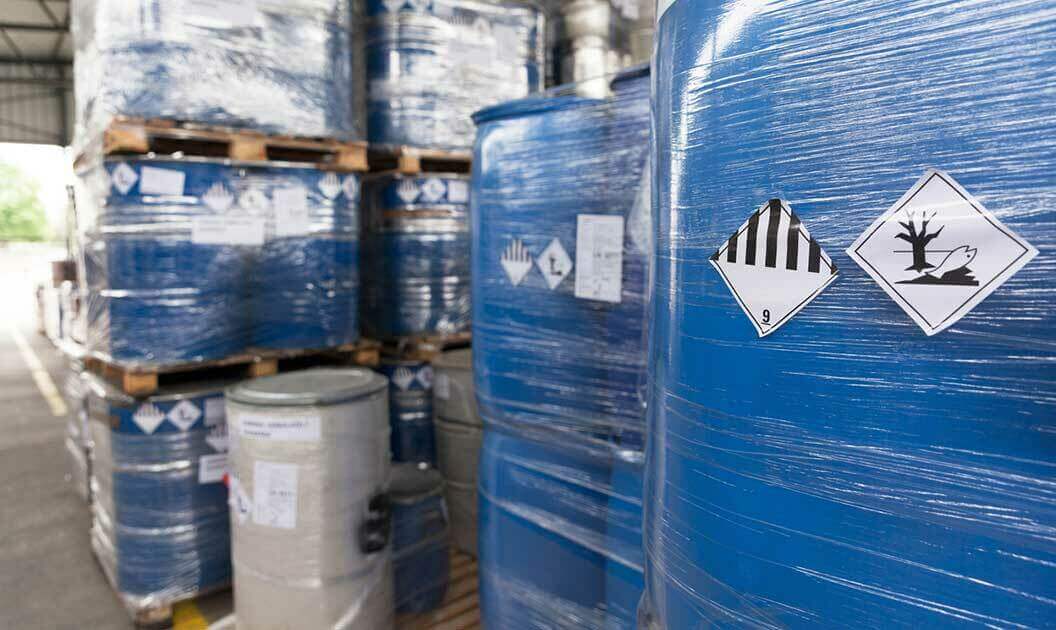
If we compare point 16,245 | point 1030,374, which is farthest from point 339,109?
point 16,245

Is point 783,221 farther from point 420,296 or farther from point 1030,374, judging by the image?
point 420,296

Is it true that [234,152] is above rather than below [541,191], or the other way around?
above

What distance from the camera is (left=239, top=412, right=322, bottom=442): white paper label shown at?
214 cm

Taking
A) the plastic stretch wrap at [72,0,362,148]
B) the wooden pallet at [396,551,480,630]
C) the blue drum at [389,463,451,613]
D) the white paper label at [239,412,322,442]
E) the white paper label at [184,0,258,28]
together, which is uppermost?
the white paper label at [184,0,258,28]

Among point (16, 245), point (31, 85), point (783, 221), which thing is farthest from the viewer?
point (16, 245)

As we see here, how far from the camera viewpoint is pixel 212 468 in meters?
2.72

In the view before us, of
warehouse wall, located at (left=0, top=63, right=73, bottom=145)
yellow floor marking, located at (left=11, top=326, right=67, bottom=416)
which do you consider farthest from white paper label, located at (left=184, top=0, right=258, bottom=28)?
warehouse wall, located at (left=0, top=63, right=73, bottom=145)

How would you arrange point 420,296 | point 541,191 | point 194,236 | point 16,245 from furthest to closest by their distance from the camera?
1. point 16,245
2. point 420,296
3. point 194,236
4. point 541,191

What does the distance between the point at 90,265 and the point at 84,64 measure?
2.85 ft

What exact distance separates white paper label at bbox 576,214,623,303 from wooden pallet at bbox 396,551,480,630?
158 cm

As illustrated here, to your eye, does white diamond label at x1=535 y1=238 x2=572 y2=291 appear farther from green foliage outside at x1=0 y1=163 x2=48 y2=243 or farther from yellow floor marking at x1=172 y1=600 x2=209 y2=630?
→ green foliage outside at x1=0 y1=163 x2=48 y2=243

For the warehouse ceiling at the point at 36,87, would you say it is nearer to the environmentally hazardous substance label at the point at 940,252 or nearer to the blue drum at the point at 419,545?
the blue drum at the point at 419,545

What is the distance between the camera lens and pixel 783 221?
834mm

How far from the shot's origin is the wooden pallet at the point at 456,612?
2631mm
